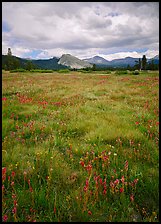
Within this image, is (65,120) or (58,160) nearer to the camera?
(58,160)

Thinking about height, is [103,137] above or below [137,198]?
above

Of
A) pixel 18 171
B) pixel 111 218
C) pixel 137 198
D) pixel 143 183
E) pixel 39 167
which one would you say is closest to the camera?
pixel 111 218

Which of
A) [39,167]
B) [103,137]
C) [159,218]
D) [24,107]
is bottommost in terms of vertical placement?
[159,218]

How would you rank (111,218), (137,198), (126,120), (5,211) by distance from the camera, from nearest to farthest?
(111,218), (5,211), (137,198), (126,120)

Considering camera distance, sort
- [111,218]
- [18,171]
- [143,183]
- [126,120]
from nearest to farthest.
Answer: [111,218]
[143,183]
[18,171]
[126,120]

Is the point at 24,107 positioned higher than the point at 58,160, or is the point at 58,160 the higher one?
the point at 24,107

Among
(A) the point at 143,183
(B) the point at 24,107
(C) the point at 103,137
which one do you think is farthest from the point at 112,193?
(B) the point at 24,107

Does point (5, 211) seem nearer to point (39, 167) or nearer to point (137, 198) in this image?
point (39, 167)

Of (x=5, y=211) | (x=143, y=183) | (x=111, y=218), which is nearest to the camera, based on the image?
(x=111, y=218)

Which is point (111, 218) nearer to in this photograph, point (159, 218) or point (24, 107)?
point (159, 218)

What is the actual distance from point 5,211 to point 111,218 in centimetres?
171

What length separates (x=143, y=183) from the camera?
3.72m

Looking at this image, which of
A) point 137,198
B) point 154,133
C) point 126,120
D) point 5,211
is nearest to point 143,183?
point 137,198

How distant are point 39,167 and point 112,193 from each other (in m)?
1.79
